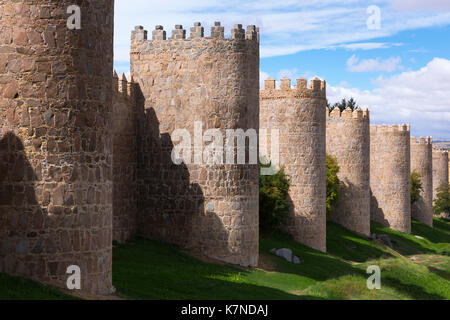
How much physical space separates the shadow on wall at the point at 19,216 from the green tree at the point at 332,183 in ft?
76.5

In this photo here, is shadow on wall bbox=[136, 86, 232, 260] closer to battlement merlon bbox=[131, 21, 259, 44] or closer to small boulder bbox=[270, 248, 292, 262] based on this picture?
battlement merlon bbox=[131, 21, 259, 44]

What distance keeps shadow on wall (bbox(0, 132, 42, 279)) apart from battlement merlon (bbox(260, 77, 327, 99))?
17.7 meters

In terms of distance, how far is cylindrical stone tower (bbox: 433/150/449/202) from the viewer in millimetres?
57031

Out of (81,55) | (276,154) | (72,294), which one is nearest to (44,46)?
(81,55)

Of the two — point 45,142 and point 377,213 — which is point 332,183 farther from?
point 45,142

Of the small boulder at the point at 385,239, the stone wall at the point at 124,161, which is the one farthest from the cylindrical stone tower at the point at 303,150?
the stone wall at the point at 124,161

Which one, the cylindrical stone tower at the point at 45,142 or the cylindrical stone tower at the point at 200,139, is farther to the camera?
the cylindrical stone tower at the point at 200,139

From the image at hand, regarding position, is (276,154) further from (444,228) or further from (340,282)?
(444,228)

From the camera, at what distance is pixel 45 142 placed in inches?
436

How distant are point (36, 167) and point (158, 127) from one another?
873 cm

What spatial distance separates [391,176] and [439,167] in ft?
63.5

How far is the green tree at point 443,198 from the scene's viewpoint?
54.9 metres

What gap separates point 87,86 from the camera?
453 inches

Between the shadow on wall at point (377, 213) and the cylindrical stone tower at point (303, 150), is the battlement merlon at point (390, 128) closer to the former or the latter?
the shadow on wall at point (377, 213)
